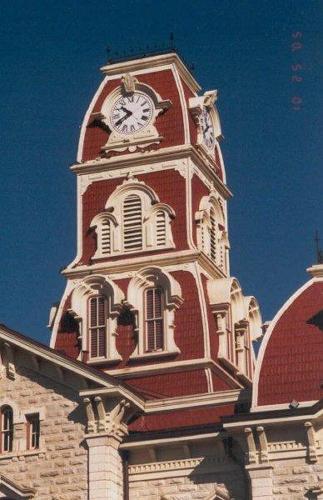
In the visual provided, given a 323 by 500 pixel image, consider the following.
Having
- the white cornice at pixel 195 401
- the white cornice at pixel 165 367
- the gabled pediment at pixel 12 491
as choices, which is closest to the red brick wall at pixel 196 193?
the white cornice at pixel 165 367

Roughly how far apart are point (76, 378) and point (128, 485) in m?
4.27

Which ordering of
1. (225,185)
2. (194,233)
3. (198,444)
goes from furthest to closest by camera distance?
1. (225,185)
2. (194,233)
3. (198,444)

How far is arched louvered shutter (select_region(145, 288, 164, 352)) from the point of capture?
61.4 meters

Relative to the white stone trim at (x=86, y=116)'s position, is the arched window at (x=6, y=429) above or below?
below

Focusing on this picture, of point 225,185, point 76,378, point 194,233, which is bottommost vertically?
point 76,378

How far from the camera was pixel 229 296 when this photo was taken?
6266 cm

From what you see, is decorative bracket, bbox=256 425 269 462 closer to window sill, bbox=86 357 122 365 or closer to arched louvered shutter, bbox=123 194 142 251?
window sill, bbox=86 357 122 365

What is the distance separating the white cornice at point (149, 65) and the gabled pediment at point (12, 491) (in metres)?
23.2

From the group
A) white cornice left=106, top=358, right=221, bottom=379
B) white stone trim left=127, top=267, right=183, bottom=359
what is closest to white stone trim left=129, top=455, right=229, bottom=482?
white cornice left=106, top=358, right=221, bottom=379

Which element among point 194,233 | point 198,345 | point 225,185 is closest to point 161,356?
point 198,345

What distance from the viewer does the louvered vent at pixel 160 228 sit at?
6412 centimetres

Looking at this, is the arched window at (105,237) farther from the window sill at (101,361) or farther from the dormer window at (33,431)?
the dormer window at (33,431)

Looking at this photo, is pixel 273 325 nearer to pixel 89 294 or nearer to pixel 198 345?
pixel 198 345

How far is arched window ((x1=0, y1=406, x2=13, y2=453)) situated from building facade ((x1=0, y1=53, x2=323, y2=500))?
5 centimetres
